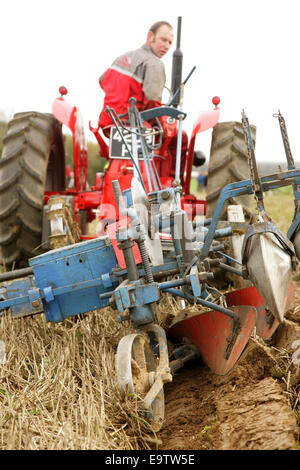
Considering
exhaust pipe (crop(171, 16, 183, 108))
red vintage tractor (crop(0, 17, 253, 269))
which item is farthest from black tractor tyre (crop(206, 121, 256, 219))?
exhaust pipe (crop(171, 16, 183, 108))

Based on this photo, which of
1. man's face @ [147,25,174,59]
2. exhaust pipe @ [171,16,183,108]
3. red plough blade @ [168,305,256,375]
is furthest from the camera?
exhaust pipe @ [171,16,183,108]

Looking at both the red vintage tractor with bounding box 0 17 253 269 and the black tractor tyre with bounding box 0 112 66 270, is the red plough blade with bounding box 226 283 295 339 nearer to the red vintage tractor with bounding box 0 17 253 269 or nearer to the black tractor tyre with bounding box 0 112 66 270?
the red vintage tractor with bounding box 0 17 253 269

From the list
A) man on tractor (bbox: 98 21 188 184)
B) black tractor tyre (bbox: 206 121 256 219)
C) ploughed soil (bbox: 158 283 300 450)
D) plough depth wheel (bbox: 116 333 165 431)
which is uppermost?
man on tractor (bbox: 98 21 188 184)

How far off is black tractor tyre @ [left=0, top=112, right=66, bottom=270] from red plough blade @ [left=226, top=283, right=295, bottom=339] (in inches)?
65.4

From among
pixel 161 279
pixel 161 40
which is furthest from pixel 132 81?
pixel 161 279

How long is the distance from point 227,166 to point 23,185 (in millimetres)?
1544

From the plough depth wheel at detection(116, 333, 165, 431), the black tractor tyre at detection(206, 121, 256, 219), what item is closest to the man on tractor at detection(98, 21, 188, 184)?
the black tractor tyre at detection(206, 121, 256, 219)

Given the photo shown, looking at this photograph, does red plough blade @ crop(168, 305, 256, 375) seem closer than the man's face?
Yes

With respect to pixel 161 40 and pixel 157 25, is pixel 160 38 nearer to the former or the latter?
pixel 161 40

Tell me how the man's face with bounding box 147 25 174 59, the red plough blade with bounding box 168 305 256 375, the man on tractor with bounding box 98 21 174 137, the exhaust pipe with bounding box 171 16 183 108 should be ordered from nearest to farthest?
the red plough blade with bounding box 168 305 256 375 → the man on tractor with bounding box 98 21 174 137 → the man's face with bounding box 147 25 174 59 → the exhaust pipe with bounding box 171 16 183 108

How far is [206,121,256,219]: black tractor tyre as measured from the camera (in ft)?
13.0

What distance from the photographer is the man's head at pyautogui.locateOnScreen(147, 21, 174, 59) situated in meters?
4.43

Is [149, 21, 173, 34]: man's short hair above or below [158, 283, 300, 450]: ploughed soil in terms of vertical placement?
above

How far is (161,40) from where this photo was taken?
4.43 metres
